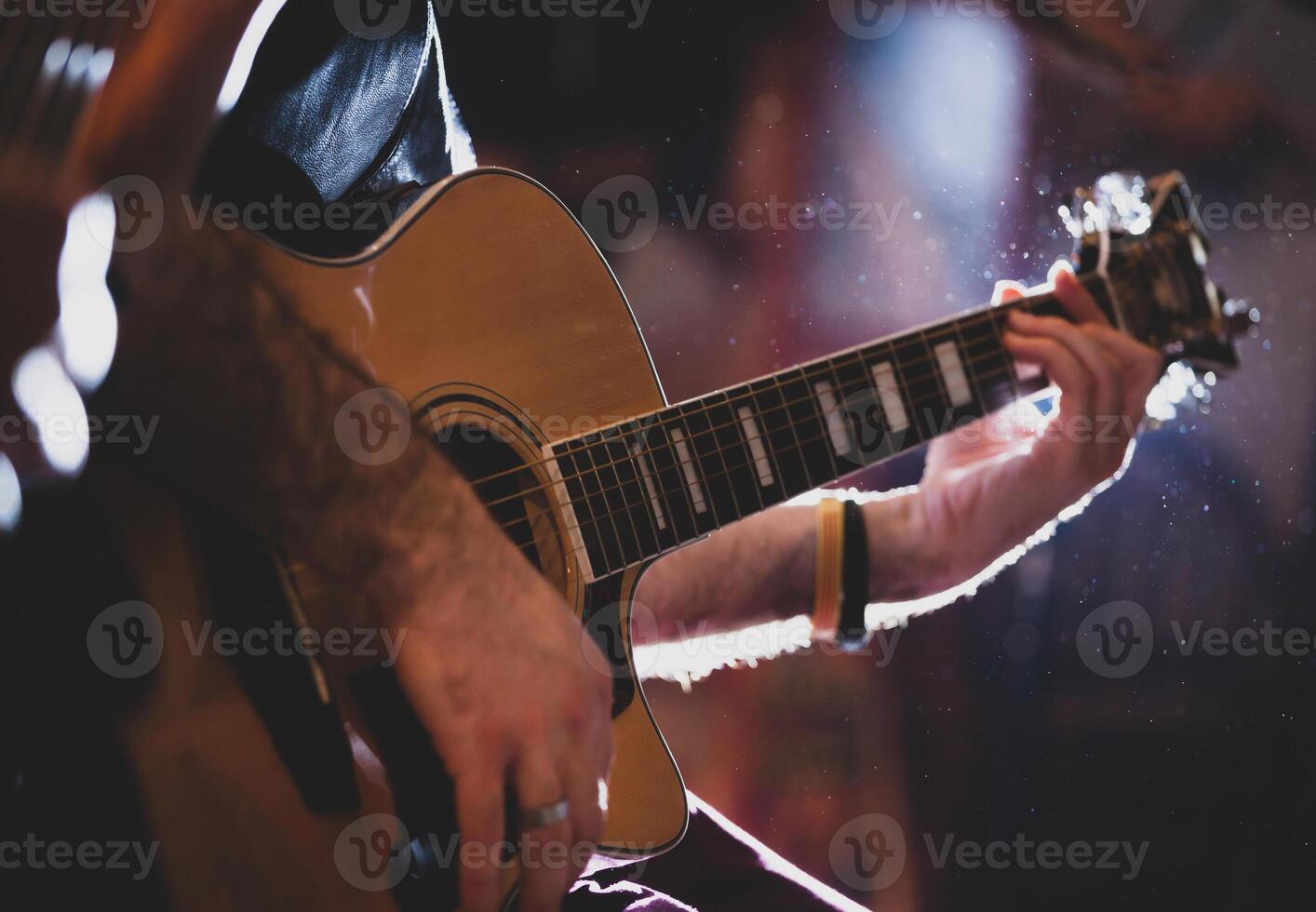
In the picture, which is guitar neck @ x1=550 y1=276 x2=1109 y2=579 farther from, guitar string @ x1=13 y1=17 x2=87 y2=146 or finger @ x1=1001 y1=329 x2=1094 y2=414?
guitar string @ x1=13 y1=17 x2=87 y2=146

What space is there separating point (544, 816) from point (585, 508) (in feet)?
1.02

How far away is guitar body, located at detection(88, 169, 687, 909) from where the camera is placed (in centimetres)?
67

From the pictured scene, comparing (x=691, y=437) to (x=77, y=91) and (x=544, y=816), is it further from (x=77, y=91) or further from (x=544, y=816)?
(x=77, y=91)

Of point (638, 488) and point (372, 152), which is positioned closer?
point (638, 488)

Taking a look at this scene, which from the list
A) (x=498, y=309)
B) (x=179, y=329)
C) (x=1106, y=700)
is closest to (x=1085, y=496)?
(x=1106, y=700)

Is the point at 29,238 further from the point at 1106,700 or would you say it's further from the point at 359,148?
the point at 1106,700

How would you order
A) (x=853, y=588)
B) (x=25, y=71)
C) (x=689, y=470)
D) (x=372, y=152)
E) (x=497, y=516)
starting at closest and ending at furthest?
(x=25, y=71) < (x=497, y=516) < (x=689, y=470) < (x=372, y=152) < (x=853, y=588)

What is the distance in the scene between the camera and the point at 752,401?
3.32 ft

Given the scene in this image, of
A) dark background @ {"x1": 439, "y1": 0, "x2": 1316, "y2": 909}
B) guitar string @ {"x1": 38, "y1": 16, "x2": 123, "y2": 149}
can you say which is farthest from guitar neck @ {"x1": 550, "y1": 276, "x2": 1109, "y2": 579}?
dark background @ {"x1": 439, "y1": 0, "x2": 1316, "y2": 909}

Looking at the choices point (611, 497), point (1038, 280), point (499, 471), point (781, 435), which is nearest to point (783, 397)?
point (781, 435)

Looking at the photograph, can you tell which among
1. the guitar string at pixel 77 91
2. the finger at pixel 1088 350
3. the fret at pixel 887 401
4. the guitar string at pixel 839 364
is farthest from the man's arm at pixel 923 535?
the guitar string at pixel 77 91

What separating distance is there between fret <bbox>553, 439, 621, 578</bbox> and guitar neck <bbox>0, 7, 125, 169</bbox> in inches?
19.1

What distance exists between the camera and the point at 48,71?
60 cm

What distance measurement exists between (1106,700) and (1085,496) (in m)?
0.83
